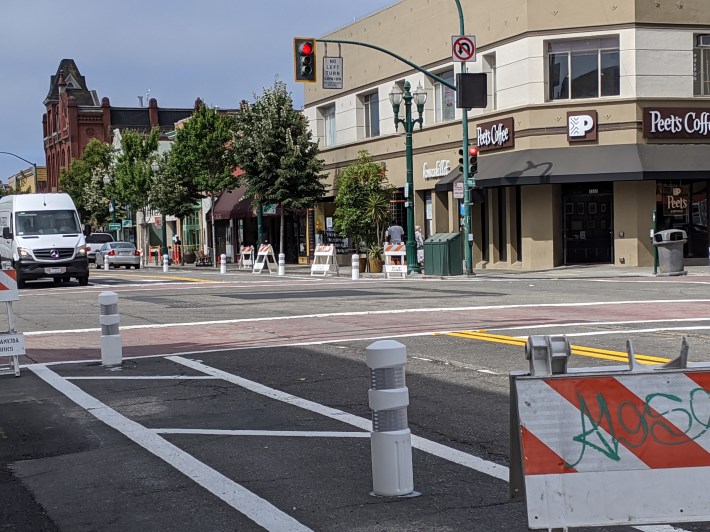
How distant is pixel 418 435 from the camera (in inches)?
306

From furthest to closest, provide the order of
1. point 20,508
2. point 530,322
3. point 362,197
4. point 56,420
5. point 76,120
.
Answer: point 76,120 < point 362,197 < point 530,322 < point 56,420 < point 20,508

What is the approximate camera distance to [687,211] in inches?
1364

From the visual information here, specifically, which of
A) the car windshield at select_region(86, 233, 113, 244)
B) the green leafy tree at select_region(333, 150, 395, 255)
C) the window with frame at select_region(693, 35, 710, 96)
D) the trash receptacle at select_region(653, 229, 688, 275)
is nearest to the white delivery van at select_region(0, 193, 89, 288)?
the green leafy tree at select_region(333, 150, 395, 255)

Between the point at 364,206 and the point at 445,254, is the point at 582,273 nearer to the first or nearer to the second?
the point at 445,254

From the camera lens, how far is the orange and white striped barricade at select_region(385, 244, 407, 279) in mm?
33250

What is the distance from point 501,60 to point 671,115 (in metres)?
6.54

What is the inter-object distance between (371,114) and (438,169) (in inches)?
314

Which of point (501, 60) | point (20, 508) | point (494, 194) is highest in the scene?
point (501, 60)

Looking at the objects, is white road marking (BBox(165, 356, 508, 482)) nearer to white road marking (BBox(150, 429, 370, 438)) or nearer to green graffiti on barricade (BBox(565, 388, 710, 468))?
white road marking (BBox(150, 429, 370, 438))

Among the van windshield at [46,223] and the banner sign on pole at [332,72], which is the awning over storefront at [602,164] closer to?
the banner sign on pole at [332,72]

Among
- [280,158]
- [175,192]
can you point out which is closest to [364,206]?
[280,158]

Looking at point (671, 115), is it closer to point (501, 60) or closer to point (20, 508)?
point (501, 60)

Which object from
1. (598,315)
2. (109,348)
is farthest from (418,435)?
(598,315)

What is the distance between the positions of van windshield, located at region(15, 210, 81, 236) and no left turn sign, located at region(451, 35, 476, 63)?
12841mm
